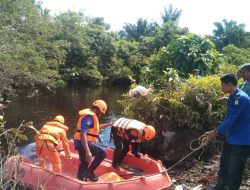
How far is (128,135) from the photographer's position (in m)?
6.89

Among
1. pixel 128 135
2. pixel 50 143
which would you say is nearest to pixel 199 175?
pixel 128 135

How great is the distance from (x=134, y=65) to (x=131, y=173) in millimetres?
32349

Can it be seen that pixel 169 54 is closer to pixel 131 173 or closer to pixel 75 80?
pixel 131 173

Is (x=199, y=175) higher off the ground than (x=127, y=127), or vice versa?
(x=127, y=127)

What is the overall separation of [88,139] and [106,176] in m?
0.89

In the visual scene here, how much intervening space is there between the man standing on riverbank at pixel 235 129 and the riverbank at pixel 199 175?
3.30 feet

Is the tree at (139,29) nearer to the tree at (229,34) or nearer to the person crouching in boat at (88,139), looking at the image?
the tree at (229,34)

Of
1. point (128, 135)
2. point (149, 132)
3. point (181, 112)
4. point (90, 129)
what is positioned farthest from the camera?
point (181, 112)

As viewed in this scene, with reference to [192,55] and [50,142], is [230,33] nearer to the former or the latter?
[192,55]

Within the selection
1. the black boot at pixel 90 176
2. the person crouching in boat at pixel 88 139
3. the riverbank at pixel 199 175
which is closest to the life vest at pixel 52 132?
the person crouching in boat at pixel 88 139

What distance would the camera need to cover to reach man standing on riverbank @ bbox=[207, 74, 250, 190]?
16.6ft

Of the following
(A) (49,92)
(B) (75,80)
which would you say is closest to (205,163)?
(A) (49,92)

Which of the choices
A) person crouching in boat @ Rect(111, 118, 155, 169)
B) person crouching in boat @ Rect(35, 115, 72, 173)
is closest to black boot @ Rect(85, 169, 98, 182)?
person crouching in boat @ Rect(35, 115, 72, 173)

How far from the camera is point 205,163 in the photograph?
821 centimetres
